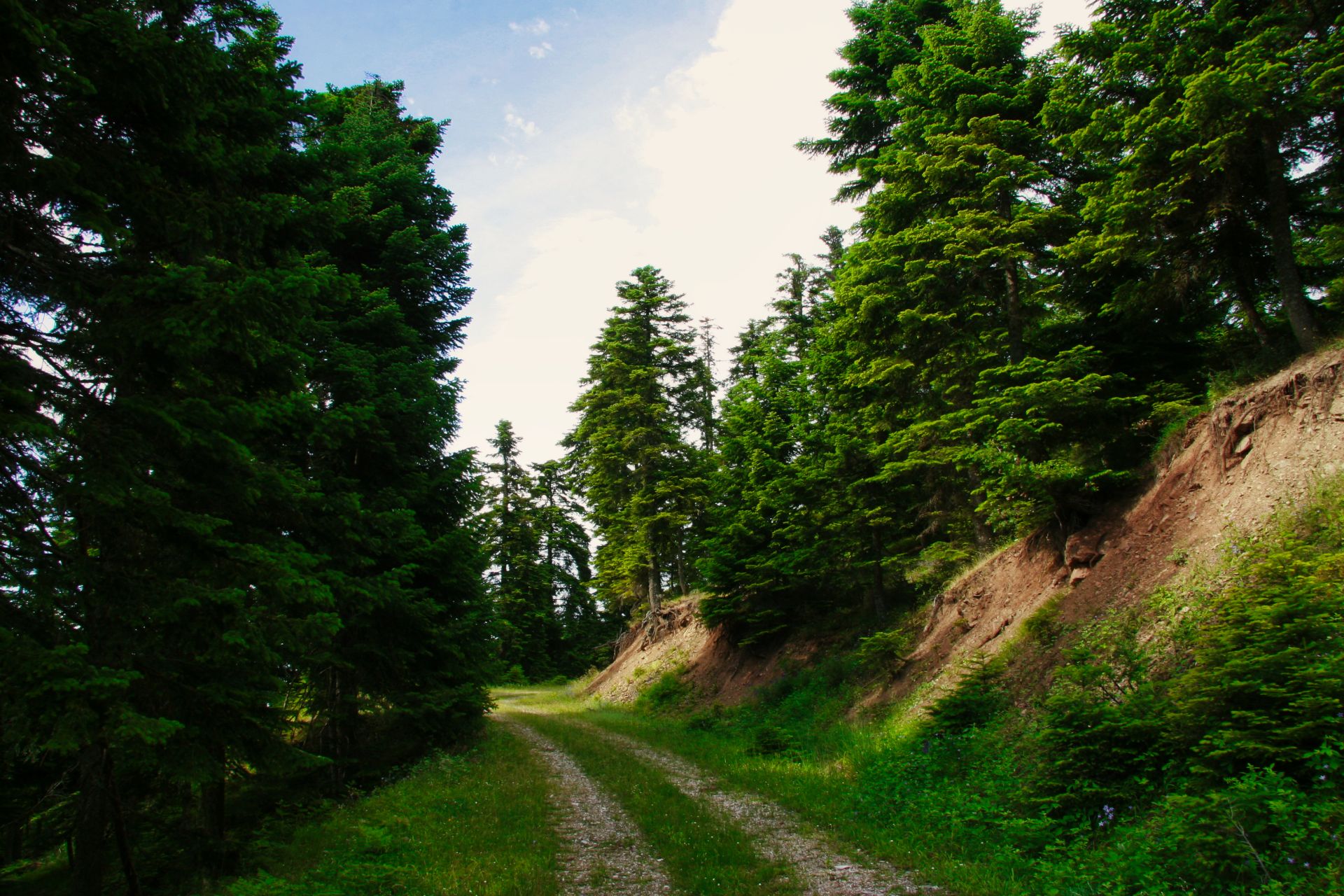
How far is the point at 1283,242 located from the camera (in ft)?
34.5

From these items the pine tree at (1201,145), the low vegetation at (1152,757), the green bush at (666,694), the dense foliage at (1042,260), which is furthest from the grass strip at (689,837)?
the pine tree at (1201,145)

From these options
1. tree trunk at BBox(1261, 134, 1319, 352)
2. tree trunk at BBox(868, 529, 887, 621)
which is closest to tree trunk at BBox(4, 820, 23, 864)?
tree trunk at BBox(868, 529, 887, 621)

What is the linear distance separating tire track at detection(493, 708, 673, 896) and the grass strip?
0.20 m

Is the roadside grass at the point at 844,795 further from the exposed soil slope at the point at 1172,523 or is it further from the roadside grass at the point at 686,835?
the exposed soil slope at the point at 1172,523

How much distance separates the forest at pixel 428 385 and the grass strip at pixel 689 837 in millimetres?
3124

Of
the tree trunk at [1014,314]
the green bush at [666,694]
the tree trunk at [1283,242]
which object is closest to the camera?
the tree trunk at [1283,242]

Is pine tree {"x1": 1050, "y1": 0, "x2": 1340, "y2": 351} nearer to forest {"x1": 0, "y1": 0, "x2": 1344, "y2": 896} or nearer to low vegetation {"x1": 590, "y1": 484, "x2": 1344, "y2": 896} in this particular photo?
forest {"x1": 0, "y1": 0, "x2": 1344, "y2": 896}

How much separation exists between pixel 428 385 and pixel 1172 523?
48.8 ft

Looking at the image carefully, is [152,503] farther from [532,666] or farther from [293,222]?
[532,666]

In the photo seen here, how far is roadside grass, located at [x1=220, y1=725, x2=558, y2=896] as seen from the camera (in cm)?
673

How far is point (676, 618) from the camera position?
3075 centimetres

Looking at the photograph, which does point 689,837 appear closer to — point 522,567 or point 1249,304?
point 1249,304

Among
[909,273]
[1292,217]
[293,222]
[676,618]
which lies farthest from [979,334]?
[676,618]

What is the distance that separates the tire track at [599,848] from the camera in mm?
6977
